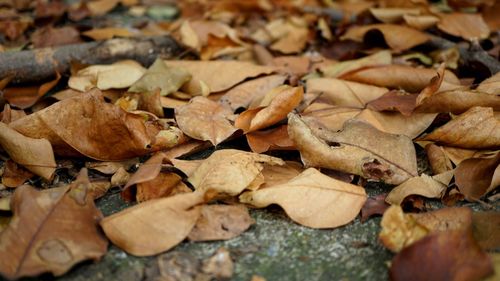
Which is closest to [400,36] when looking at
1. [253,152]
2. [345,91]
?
[345,91]

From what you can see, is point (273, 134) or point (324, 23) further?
point (324, 23)

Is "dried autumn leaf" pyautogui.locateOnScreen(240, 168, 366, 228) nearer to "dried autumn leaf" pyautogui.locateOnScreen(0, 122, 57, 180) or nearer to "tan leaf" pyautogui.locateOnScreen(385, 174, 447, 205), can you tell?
"tan leaf" pyautogui.locateOnScreen(385, 174, 447, 205)

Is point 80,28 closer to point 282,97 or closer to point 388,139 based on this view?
point 282,97

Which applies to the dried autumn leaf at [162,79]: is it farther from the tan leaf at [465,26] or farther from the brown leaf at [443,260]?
the tan leaf at [465,26]

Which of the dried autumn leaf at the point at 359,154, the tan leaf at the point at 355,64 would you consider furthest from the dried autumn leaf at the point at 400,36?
the dried autumn leaf at the point at 359,154

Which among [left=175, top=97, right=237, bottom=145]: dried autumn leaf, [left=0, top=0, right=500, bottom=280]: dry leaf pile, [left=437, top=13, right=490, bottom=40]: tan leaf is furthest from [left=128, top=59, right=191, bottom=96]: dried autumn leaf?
[left=437, top=13, right=490, bottom=40]: tan leaf

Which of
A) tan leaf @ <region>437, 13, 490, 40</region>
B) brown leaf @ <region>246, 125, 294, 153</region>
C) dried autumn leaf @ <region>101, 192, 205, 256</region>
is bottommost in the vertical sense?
tan leaf @ <region>437, 13, 490, 40</region>

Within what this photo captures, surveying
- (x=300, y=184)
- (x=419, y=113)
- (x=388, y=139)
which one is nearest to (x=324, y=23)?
(x=419, y=113)
